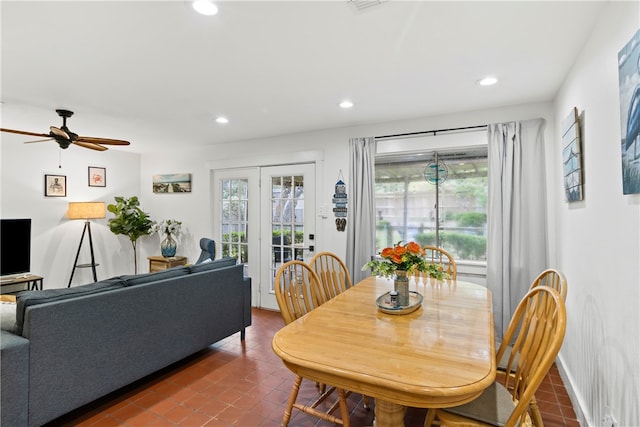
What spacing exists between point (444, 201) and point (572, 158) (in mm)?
1794

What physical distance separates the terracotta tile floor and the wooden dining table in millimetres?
779

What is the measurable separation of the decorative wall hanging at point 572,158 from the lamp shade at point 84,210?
549 cm

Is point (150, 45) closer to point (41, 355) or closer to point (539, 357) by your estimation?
point (41, 355)

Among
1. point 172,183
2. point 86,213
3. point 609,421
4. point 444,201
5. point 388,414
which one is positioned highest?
point 172,183

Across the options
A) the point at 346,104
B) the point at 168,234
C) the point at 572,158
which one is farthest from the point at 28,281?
the point at 572,158

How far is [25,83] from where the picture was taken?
8.36ft

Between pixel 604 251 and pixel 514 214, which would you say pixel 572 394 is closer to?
pixel 604 251

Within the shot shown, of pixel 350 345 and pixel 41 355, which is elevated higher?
pixel 350 345

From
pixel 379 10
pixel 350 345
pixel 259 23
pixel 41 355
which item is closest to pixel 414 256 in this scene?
pixel 350 345

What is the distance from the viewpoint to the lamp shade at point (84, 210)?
4.53 metres

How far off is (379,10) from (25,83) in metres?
2.75

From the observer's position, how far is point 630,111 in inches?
50.7

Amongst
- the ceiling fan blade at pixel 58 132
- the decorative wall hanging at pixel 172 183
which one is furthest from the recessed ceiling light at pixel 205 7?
the decorative wall hanging at pixel 172 183

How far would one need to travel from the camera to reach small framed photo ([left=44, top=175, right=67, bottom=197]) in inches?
177
